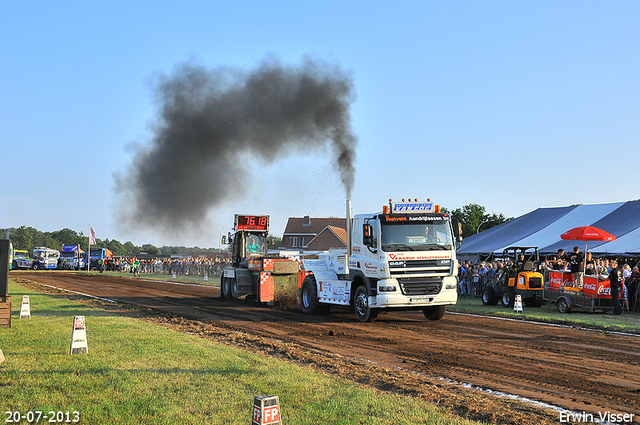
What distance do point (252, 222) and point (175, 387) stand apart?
56.4ft

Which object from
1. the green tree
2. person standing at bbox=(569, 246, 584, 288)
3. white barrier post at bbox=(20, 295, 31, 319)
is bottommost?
white barrier post at bbox=(20, 295, 31, 319)

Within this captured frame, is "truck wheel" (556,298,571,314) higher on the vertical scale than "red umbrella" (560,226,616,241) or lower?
lower

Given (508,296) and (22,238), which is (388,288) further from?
(22,238)

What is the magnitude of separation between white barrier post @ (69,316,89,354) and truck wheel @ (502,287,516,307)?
15617 millimetres

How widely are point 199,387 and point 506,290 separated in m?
16.2

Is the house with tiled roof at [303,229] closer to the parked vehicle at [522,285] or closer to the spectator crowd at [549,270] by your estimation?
the spectator crowd at [549,270]

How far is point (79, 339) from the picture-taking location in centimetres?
921

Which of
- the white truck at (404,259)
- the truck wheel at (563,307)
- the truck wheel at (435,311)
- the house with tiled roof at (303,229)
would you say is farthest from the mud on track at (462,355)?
the house with tiled roof at (303,229)

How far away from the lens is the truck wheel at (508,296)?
20375 millimetres

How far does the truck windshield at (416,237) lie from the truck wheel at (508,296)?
279 inches

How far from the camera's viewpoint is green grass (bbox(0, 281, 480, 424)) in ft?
18.7

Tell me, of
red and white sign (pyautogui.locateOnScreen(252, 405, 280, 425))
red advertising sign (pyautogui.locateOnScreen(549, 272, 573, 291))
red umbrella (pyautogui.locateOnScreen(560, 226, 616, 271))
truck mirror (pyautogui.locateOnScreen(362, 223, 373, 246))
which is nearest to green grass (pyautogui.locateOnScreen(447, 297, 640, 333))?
red advertising sign (pyautogui.locateOnScreen(549, 272, 573, 291))

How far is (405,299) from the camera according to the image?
46.3 feet

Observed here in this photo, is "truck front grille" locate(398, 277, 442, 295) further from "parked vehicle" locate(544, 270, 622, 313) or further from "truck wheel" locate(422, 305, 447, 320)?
"parked vehicle" locate(544, 270, 622, 313)
